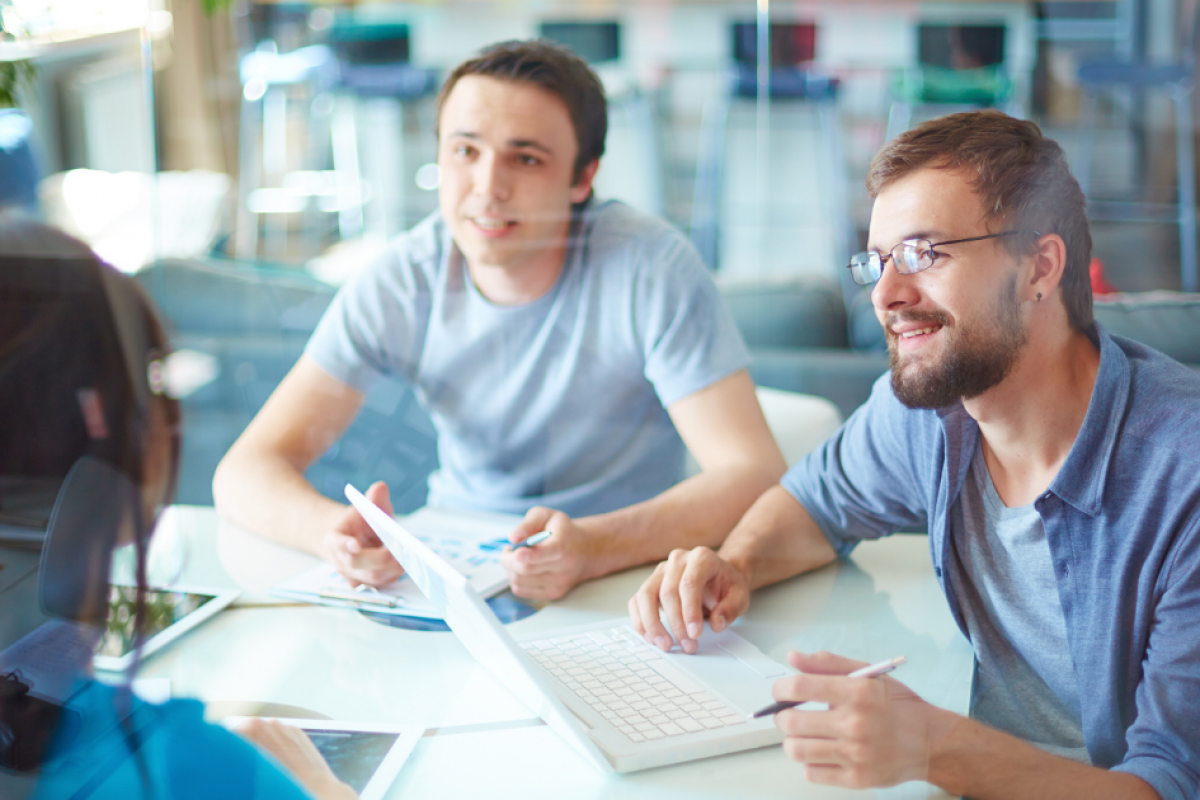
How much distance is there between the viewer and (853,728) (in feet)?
2.19

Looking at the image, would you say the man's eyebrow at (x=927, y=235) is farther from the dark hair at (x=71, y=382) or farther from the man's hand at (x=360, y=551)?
the dark hair at (x=71, y=382)

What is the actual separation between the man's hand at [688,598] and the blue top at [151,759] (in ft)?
1.10

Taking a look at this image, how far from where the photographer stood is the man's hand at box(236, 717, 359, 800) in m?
0.73

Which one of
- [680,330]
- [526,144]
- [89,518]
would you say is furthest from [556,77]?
[89,518]

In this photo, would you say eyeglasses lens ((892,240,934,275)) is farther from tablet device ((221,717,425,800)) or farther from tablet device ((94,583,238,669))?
tablet device ((94,583,238,669))

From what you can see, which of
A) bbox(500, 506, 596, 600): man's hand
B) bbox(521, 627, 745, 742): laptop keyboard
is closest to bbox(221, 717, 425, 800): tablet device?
bbox(521, 627, 745, 742): laptop keyboard

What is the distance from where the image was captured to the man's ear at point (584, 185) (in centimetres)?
130

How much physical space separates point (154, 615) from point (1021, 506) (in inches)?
32.5

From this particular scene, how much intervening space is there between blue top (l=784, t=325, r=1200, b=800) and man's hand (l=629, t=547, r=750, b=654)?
9.5 inches

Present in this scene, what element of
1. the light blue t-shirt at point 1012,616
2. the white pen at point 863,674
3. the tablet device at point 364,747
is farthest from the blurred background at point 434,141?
the tablet device at point 364,747

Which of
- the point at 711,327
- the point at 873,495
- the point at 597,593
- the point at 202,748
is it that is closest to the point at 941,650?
the point at 873,495

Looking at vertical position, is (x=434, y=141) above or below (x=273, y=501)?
above

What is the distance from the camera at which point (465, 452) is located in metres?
1.39

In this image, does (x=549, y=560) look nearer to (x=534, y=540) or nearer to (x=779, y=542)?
(x=534, y=540)
